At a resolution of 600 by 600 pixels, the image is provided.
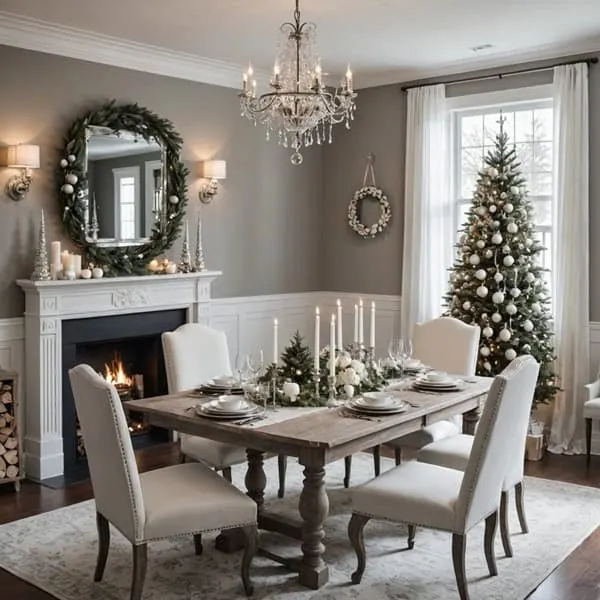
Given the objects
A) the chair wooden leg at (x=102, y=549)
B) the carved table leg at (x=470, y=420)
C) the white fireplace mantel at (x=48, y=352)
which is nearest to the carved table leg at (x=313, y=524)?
the chair wooden leg at (x=102, y=549)

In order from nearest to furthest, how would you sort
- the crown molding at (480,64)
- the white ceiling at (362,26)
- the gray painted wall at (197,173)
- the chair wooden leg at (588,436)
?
1. the white ceiling at (362,26)
2. the gray painted wall at (197,173)
3. the chair wooden leg at (588,436)
4. the crown molding at (480,64)

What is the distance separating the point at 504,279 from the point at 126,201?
9.68 feet

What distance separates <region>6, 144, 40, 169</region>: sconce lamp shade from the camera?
5.14m

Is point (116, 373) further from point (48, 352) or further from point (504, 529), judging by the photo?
point (504, 529)

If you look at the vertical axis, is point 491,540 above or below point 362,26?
below

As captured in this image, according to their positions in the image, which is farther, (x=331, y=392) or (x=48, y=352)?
(x=48, y=352)

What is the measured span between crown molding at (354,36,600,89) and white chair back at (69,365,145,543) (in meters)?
4.54

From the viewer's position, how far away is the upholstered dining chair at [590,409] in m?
5.52

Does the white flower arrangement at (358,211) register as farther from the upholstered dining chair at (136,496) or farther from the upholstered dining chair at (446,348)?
the upholstered dining chair at (136,496)

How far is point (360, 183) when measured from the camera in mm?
7469

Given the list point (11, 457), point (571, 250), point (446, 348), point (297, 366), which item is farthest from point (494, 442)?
point (11, 457)

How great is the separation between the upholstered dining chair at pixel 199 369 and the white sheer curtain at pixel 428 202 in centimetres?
263

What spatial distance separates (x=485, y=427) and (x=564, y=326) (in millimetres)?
3050

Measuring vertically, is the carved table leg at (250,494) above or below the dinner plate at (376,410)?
below
